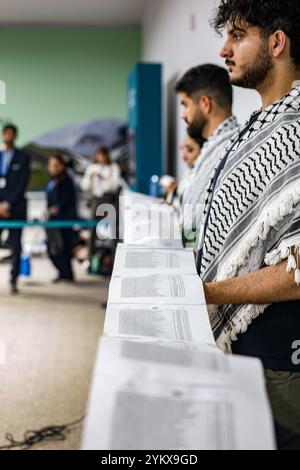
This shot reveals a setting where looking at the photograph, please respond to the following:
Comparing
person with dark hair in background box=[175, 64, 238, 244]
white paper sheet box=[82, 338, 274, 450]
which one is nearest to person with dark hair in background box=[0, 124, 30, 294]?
person with dark hair in background box=[175, 64, 238, 244]

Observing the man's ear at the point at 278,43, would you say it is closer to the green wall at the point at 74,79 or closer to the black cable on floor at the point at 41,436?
the black cable on floor at the point at 41,436

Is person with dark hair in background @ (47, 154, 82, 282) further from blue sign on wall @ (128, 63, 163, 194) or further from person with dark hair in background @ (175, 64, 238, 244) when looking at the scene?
person with dark hair in background @ (175, 64, 238, 244)

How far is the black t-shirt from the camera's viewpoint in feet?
3.97

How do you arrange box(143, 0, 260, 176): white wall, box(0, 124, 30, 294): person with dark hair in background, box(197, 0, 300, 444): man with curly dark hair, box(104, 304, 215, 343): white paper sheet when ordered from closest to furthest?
box(104, 304, 215, 343): white paper sheet → box(197, 0, 300, 444): man with curly dark hair → box(143, 0, 260, 176): white wall → box(0, 124, 30, 294): person with dark hair in background

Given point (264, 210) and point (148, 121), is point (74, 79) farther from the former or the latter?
point (264, 210)

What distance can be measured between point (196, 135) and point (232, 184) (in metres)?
1.03

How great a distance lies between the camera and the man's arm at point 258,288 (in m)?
1.12

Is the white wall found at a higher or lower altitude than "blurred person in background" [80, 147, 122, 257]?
higher

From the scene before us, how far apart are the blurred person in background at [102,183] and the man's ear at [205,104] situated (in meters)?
4.10

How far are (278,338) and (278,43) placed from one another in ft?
1.94

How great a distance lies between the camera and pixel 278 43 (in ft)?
4.01

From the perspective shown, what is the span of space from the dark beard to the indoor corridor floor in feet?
4.38

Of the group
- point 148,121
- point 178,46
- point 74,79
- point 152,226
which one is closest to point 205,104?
point 152,226

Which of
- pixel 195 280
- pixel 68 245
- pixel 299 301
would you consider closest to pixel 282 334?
pixel 299 301
